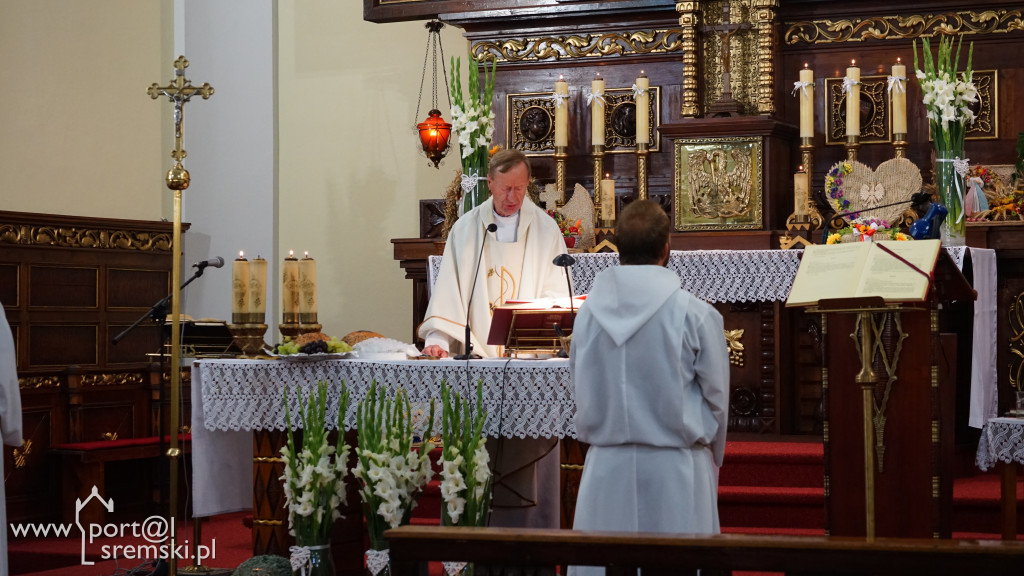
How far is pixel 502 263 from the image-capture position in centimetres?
664

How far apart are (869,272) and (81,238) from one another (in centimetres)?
673

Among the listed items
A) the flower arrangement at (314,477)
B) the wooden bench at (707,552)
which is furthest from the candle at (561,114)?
the wooden bench at (707,552)

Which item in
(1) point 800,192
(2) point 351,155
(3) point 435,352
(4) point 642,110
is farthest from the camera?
(2) point 351,155

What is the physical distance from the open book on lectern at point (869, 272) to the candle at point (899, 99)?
3567mm

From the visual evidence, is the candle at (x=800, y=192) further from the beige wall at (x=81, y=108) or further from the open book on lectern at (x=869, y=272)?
the beige wall at (x=81, y=108)

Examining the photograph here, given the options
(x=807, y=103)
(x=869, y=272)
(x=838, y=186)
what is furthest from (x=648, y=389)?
(x=807, y=103)

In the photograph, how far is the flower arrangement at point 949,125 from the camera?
25.4 ft

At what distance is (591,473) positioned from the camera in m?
4.20

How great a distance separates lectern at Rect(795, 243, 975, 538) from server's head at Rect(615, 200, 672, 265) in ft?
4.91

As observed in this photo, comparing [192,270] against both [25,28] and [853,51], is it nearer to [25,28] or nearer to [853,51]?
[25,28]

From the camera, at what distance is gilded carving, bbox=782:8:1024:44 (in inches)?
339

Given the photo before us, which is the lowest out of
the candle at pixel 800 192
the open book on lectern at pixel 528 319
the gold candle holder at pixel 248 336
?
the gold candle holder at pixel 248 336

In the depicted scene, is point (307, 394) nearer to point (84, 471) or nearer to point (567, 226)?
point (567, 226)

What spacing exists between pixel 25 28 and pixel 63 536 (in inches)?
154
